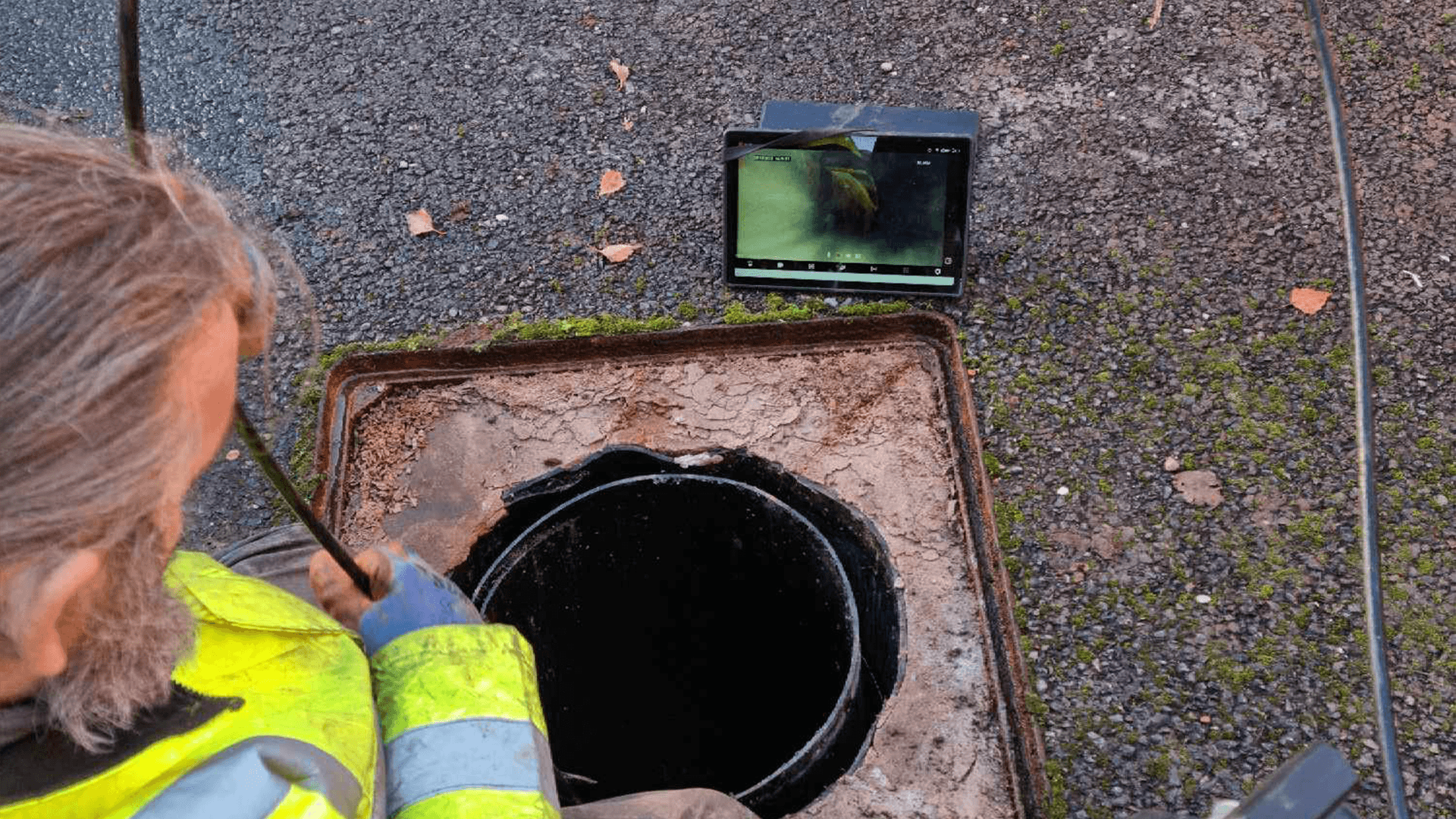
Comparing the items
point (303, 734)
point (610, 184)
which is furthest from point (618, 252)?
point (303, 734)

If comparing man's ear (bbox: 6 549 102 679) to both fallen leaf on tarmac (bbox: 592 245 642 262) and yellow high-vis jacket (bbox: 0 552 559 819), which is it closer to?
yellow high-vis jacket (bbox: 0 552 559 819)

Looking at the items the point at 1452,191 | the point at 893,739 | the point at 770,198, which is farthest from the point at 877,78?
the point at 893,739

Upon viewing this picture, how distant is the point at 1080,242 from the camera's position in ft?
7.54

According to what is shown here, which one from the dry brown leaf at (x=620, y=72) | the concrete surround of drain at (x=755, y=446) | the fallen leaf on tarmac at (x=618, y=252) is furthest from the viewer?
the dry brown leaf at (x=620, y=72)

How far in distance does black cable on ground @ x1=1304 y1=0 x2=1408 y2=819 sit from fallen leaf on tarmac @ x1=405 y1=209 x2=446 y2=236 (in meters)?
1.70

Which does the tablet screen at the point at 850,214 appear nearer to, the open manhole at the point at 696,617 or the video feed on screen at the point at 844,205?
the video feed on screen at the point at 844,205

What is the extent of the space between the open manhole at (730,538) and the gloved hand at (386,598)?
326mm

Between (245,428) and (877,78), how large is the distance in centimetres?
177

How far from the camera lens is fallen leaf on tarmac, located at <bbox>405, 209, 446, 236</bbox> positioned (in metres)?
2.44

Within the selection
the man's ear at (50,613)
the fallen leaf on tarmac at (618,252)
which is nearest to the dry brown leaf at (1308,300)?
the fallen leaf on tarmac at (618,252)

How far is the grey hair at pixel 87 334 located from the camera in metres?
0.80

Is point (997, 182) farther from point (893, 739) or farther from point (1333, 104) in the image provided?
point (893, 739)

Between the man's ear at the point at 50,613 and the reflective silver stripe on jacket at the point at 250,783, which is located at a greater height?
the man's ear at the point at 50,613

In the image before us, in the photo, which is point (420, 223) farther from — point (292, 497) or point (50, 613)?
point (50, 613)
